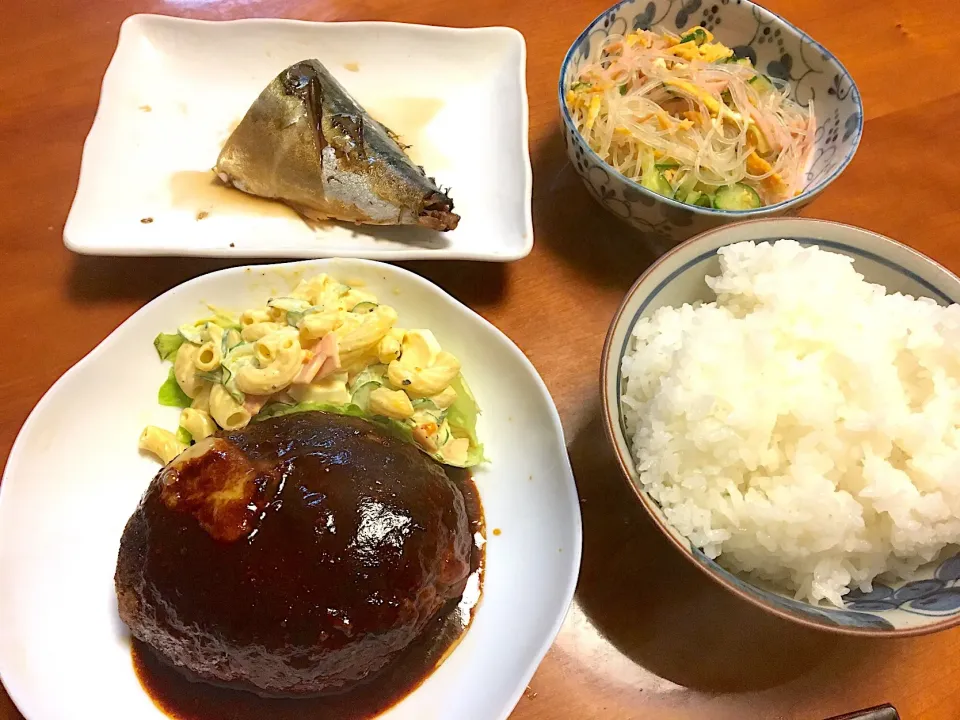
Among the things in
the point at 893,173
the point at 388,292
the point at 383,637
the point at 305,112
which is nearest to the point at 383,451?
the point at 383,637

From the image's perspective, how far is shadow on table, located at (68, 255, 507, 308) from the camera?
184cm

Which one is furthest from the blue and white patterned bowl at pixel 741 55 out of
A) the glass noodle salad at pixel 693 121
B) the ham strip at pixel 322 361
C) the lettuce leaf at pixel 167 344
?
the lettuce leaf at pixel 167 344

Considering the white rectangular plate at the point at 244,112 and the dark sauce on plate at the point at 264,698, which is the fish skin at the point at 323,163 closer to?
the white rectangular plate at the point at 244,112

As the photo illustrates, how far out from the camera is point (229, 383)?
1.56 m

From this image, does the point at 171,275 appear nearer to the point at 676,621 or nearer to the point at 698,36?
the point at 676,621

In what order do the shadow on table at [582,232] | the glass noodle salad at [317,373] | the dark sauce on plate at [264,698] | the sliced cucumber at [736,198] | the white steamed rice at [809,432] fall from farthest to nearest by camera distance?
the shadow on table at [582,232] < the sliced cucumber at [736,198] < the glass noodle salad at [317,373] < the dark sauce on plate at [264,698] < the white steamed rice at [809,432]

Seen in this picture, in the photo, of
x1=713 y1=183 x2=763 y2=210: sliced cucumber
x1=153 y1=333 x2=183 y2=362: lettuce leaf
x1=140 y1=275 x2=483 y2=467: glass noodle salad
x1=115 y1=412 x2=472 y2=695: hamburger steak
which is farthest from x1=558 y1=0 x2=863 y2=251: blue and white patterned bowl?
x1=153 y1=333 x2=183 y2=362: lettuce leaf

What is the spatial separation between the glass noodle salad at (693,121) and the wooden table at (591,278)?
0.21m

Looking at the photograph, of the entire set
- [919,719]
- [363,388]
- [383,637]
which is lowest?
[919,719]

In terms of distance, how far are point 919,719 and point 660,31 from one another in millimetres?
1961

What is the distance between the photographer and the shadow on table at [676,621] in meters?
1.40

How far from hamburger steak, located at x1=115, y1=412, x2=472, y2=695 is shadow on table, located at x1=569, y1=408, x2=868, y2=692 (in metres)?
0.34

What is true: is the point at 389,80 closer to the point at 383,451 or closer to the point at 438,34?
the point at 438,34

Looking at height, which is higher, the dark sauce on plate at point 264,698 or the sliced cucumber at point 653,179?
the sliced cucumber at point 653,179
